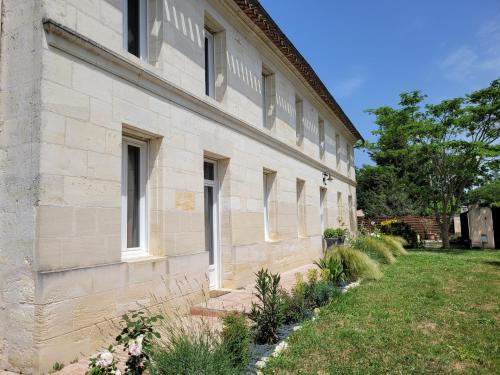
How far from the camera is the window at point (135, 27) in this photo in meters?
5.50

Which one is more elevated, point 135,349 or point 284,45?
point 284,45

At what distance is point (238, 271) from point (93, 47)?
490 cm

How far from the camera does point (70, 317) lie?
3.92 meters

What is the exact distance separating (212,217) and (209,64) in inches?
121

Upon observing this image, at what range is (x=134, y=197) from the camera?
548 cm

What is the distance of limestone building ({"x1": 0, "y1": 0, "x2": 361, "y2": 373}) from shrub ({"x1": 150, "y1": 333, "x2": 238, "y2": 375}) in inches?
51.0

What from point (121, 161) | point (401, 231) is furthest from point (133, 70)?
point (401, 231)

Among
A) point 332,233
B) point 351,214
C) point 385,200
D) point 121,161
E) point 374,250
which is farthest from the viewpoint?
point 385,200

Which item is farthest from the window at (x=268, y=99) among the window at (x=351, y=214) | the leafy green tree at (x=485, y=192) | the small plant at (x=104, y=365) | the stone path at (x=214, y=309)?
the leafy green tree at (x=485, y=192)

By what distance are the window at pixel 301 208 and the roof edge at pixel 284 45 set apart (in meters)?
3.40

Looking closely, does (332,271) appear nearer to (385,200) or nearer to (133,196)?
(133,196)

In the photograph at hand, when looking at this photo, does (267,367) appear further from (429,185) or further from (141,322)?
(429,185)

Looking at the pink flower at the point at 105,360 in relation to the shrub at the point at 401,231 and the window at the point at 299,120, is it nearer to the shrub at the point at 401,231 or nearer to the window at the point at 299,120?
the window at the point at 299,120

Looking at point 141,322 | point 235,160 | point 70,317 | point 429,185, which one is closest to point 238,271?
point 235,160
